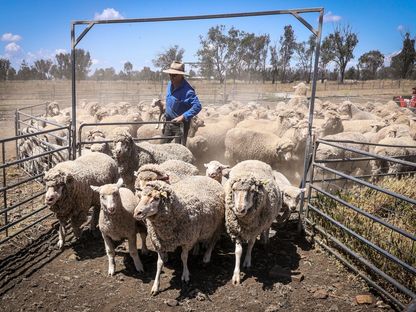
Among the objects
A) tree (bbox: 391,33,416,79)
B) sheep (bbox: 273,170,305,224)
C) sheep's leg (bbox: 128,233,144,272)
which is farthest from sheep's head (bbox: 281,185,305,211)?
tree (bbox: 391,33,416,79)

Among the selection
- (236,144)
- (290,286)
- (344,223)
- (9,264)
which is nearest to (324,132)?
(236,144)

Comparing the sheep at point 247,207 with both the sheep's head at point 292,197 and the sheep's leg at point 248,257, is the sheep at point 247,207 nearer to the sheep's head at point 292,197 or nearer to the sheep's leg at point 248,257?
the sheep's leg at point 248,257

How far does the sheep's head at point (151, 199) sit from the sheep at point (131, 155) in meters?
2.30

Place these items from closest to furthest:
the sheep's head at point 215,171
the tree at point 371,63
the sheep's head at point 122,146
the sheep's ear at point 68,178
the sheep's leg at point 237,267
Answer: the sheep's leg at point 237,267
the sheep's ear at point 68,178
the sheep's head at point 215,171
the sheep's head at point 122,146
the tree at point 371,63

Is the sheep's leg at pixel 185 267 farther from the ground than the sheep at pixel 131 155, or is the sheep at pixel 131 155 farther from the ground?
the sheep at pixel 131 155

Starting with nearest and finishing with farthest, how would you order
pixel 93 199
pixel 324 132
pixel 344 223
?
pixel 344 223, pixel 93 199, pixel 324 132

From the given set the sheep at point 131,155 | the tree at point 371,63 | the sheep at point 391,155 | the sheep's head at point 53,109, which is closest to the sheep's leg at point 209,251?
the sheep at point 131,155

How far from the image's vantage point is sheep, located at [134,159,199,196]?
4.89 m

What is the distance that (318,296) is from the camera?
4.32m

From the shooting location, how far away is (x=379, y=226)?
17.4 ft

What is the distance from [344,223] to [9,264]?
15.5ft

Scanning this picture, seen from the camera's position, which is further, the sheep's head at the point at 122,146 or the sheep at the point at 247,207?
the sheep's head at the point at 122,146

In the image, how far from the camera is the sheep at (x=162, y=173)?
489 centimetres

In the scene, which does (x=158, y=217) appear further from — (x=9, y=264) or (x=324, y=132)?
(x=324, y=132)
